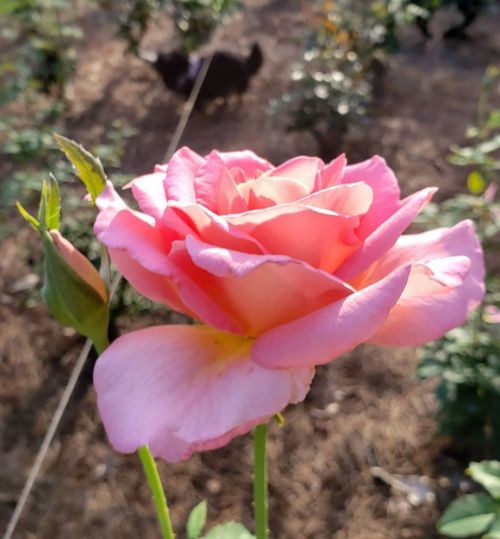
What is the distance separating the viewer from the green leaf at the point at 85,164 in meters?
0.38

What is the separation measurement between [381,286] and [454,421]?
1.06 m

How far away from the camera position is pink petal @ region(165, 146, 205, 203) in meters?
0.37

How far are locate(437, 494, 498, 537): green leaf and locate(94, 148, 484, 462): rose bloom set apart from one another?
16.5 inches

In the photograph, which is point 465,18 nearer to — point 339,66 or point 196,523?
point 339,66

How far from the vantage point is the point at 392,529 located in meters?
1.34

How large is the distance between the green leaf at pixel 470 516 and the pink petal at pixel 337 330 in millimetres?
473

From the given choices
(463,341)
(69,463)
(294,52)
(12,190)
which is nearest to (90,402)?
(69,463)

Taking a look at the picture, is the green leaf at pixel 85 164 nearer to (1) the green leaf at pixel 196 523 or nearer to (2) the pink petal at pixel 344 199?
(2) the pink petal at pixel 344 199

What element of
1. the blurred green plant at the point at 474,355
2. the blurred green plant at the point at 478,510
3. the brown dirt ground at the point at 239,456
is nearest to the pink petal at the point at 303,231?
the blurred green plant at the point at 478,510

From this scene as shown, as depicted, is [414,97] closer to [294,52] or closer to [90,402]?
[294,52]

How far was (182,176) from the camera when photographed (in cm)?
39

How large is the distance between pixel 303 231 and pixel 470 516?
1.78ft

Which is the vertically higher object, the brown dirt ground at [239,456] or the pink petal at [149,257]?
the pink petal at [149,257]

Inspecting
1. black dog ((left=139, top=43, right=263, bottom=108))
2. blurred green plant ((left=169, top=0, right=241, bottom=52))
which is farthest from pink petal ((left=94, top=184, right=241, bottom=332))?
blurred green plant ((left=169, top=0, right=241, bottom=52))
